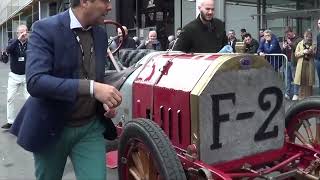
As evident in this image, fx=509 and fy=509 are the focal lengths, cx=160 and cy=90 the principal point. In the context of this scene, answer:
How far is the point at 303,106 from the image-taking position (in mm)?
4359

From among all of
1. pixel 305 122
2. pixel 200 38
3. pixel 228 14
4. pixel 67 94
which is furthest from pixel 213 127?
pixel 228 14

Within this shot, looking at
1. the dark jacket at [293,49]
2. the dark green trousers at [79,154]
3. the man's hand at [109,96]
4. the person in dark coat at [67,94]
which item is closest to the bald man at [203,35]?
the person in dark coat at [67,94]

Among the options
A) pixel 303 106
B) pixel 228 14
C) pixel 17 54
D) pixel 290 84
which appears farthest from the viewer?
pixel 228 14

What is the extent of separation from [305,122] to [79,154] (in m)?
2.24

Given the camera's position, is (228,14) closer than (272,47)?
No

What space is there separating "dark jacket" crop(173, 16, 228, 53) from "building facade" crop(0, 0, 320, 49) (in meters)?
7.98

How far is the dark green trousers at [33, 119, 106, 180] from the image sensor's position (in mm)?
2951

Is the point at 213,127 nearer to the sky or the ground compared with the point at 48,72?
nearer to the ground

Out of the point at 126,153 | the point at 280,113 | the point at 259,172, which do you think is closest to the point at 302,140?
the point at 280,113

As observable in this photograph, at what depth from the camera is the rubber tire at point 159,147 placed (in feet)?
10.6

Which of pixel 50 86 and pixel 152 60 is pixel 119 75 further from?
pixel 50 86

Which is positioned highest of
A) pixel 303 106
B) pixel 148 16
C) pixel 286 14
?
pixel 148 16

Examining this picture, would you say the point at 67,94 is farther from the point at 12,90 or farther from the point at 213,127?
the point at 12,90

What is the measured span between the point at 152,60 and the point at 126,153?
3.18 ft
